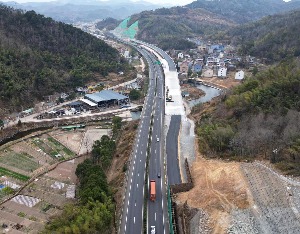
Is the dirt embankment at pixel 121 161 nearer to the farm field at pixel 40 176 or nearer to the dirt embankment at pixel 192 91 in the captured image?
the farm field at pixel 40 176

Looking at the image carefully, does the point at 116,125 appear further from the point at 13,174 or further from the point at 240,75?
the point at 240,75

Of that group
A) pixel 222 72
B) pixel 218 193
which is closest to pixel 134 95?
pixel 222 72

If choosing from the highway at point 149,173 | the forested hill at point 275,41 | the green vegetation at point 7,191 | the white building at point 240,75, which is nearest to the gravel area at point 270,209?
the highway at point 149,173

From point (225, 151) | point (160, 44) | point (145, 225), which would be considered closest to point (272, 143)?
point (225, 151)

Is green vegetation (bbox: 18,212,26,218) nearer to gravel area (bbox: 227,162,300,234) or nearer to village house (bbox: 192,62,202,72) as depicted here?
gravel area (bbox: 227,162,300,234)

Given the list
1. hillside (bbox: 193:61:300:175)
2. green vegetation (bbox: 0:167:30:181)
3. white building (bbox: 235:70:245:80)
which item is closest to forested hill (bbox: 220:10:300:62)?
white building (bbox: 235:70:245:80)

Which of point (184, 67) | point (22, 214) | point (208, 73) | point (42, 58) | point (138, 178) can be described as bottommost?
point (22, 214)

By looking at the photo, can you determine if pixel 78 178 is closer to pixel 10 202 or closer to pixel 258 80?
pixel 10 202
